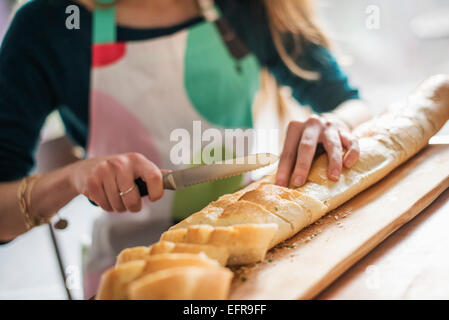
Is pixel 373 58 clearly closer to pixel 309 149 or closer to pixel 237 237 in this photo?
pixel 309 149

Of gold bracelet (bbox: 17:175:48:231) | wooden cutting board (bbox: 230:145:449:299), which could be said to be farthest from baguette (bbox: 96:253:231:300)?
gold bracelet (bbox: 17:175:48:231)

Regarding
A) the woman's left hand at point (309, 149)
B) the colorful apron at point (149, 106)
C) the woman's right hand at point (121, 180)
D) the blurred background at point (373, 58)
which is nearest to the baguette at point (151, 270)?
the woman's right hand at point (121, 180)

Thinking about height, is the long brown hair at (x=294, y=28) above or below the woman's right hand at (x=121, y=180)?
above

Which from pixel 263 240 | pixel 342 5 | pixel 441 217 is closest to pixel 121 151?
pixel 263 240

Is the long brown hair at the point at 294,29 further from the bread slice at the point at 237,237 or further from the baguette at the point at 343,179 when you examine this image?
the bread slice at the point at 237,237

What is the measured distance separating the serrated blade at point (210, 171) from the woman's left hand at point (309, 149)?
0.08 meters

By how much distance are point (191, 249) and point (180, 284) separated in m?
0.11

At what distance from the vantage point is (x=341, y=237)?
36.9 inches

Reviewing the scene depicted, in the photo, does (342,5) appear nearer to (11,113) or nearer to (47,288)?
(11,113)

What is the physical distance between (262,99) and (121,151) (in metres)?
0.73

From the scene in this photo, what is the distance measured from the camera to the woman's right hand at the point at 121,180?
40.3 inches

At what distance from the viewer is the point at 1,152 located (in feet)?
4.56

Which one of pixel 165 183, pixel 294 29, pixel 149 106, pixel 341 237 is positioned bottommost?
pixel 341 237

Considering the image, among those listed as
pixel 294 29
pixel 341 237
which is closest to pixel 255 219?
pixel 341 237
